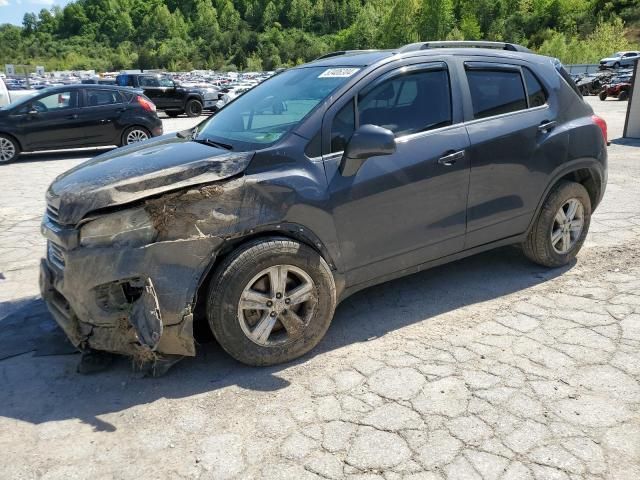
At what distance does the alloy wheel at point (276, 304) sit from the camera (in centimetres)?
319

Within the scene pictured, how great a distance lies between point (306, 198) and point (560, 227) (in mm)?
2471

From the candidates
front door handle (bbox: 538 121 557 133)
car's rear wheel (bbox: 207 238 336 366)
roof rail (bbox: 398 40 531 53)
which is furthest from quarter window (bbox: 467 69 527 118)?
car's rear wheel (bbox: 207 238 336 366)

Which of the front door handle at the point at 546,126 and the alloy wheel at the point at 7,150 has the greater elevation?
the front door handle at the point at 546,126

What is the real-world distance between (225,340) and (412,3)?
10424cm

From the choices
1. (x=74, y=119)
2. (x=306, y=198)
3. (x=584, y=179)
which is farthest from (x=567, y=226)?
(x=74, y=119)

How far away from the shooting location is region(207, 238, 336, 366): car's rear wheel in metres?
3.10

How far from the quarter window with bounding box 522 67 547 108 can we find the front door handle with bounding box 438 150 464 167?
37.4 inches

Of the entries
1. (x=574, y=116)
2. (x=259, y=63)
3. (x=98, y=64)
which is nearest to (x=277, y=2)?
(x=259, y=63)

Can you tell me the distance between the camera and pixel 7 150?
11.5 m

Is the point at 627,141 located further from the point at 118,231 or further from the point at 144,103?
the point at 118,231

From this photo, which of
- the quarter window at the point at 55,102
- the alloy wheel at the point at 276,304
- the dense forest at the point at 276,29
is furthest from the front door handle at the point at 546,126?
the dense forest at the point at 276,29

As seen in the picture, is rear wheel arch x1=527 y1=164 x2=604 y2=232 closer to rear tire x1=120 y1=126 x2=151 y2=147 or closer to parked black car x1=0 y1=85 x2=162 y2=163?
parked black car x1=0 y1=85 x2=162 y2=163

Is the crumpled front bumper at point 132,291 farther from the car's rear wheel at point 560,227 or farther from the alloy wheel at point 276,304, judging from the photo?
the car's rear wheel at point 560,227

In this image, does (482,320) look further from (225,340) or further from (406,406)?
(225,340)
